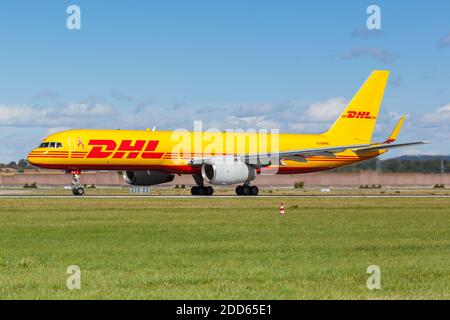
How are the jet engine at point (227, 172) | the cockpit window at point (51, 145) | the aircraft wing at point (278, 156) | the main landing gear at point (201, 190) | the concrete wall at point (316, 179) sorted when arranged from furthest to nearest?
the concrete wall at point (316, 179) < the main landing gear at point (201, 190) < the aircraft wing at point (278, 156) < the jet engine at point (227, 172) < the cockpit window at point (51, 145)

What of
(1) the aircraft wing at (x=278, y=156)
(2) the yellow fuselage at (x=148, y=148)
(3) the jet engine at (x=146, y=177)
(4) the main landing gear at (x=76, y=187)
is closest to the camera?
(2) the yellow fuselage at (x=148, y=148)

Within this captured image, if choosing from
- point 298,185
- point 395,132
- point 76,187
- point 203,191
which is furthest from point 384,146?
point 298,185

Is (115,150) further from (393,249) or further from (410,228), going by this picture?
(393,249)

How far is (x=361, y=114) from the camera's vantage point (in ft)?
235

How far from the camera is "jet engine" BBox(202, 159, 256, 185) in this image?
6003 centimetres

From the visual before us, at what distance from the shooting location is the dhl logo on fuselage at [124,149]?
2346 inches

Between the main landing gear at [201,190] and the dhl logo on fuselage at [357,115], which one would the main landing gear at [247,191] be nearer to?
the main landing gear at [201,190]

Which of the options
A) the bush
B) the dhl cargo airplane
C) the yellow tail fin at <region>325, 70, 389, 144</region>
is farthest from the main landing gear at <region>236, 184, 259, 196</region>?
the bush

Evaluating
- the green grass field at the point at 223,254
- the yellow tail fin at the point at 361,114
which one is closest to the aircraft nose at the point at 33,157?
the green grass field at the point at 223,254
